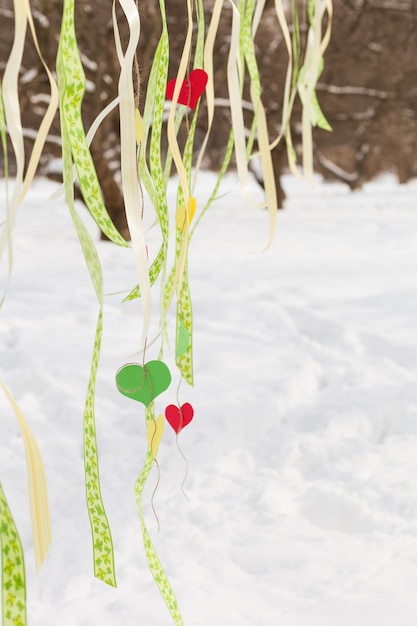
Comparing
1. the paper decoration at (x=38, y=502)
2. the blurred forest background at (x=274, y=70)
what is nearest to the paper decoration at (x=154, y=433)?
the paper decoration at (x=38, y=502)

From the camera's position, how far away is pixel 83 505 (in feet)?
5.63

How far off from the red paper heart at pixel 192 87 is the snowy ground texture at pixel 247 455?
0.34m

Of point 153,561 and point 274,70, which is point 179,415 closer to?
point 153,561

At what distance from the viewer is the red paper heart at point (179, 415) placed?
983 mm

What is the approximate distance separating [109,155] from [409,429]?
4.95 meters

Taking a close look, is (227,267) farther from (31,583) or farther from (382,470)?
(31,583)

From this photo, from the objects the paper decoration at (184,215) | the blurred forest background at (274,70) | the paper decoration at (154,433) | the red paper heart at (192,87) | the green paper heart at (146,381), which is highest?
the red paper heart at (192,87)

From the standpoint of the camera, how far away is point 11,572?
2.35 feet

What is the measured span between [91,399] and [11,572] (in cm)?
20

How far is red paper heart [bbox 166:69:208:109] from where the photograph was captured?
3.02 ft

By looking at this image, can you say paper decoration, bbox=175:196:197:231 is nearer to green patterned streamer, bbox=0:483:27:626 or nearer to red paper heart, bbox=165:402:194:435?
red paper heart, bbox=165:402:194:435

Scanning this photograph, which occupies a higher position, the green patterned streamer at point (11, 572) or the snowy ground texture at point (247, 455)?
the green patterned streamer at point (11, 572)

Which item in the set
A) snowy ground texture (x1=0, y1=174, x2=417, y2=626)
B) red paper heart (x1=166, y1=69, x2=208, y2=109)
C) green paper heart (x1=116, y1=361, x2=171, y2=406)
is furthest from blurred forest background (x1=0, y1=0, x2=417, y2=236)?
green paper heart (x1=116, y1=361, x2=171, y2=406)

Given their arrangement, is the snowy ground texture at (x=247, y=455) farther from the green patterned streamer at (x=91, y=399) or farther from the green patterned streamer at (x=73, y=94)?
the green patterned streamer at (x=73, y=94)
